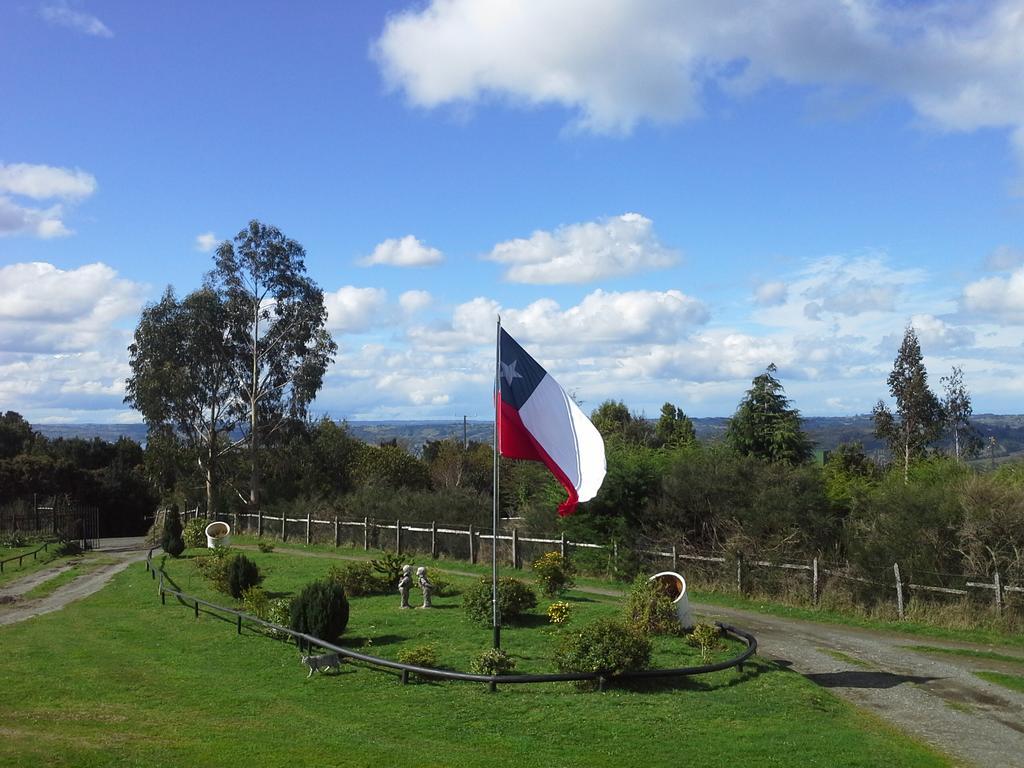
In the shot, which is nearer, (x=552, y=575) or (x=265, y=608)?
(x=265, y=608)

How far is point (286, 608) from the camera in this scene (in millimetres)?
17906

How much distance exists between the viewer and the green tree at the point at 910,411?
46.4 meters

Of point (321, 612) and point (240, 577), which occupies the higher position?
point (321, 612)

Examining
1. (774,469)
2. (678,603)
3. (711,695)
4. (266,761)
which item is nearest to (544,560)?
(678,603)

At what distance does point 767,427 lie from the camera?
35031mm

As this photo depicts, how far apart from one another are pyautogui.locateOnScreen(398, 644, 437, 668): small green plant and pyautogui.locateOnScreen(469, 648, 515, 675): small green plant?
0.83m

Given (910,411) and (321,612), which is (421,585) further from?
(910,411)

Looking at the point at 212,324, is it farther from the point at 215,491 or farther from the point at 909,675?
the point at 909,675

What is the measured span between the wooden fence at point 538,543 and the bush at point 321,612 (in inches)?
146

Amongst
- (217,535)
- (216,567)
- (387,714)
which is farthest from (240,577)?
(217,535)

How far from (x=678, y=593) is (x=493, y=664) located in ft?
14.9

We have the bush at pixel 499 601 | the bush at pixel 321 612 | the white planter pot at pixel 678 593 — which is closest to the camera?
the bush at pixel 321 612

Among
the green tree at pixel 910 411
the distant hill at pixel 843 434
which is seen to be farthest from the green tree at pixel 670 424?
the green tree at pixel 910 411

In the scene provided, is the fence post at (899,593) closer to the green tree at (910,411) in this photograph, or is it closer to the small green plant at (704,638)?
the small green plant at (704,638)
